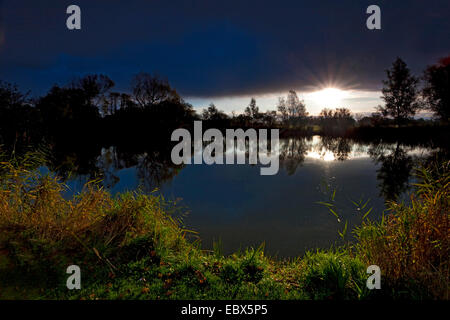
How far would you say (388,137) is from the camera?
35594 mm

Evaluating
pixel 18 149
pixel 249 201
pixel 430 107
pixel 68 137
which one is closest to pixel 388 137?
pixel 430 107

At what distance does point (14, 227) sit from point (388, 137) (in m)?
41.2

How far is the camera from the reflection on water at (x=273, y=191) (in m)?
8.09

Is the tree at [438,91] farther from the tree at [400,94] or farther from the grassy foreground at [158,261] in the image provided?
the grassy foreground at [158,261]

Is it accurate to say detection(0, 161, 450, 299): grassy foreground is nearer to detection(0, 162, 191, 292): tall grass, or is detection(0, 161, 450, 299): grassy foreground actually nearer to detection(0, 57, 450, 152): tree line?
detection(0, 162, 191, 292): tall grass

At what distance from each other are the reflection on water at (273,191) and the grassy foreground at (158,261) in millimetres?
1284

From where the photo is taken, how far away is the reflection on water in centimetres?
809

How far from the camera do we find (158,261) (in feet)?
14.6

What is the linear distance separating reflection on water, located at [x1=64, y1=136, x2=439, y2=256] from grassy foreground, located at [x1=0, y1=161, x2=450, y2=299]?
128 cm

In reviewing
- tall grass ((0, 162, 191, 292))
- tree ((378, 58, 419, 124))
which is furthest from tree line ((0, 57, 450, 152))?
tall grass ((0, 162, 191, 292))

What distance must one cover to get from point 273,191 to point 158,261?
33.4 feet

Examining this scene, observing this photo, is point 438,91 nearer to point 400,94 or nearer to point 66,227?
point 400,94

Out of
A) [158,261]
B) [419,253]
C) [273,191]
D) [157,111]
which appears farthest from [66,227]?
[157,111]
